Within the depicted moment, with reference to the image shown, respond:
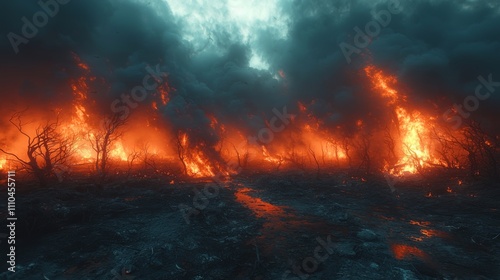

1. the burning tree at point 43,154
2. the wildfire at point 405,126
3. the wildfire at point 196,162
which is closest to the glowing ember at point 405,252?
the wildfire at point 405,126

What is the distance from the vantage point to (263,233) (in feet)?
37.9

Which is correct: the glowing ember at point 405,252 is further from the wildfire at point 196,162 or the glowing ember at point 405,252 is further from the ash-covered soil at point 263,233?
the wildfire at point 196,162

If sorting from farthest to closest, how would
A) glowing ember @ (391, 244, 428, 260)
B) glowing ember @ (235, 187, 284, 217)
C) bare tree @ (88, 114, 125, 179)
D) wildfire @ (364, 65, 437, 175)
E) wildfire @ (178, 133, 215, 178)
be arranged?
wildfire @ (178, 133, 215, 178) → wildfire @ (364, 65, 437, 175) → bare tree @ (88, 114, 125, 179) → glowing ember @ (235, 187, 284, 217) → glowing ember @ (391, 244, 428, 260)

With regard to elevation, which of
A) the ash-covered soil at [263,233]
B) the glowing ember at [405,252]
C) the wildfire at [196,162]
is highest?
the wildfire at [196,162]

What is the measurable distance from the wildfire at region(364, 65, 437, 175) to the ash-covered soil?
16.8 feet

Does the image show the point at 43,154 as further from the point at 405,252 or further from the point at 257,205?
the point at 405,252

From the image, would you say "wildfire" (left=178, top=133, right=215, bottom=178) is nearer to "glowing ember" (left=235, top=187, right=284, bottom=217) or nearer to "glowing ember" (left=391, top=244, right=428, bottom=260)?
"glowing ember" (left=235, top=187, right=284, bottom=217)

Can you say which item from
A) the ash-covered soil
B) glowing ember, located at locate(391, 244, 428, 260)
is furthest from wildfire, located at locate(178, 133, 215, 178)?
glowing ember, located at locate(391, 244, 428, 260)

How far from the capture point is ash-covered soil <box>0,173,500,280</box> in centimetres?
839

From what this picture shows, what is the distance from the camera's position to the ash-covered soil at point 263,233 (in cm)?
839

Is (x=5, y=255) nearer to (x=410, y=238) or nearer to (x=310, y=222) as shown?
(x=310, y=222)

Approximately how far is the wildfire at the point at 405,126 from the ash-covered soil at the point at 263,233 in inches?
202

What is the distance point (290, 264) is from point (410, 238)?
5699 millimetres

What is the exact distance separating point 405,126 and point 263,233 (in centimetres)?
→ 2342
